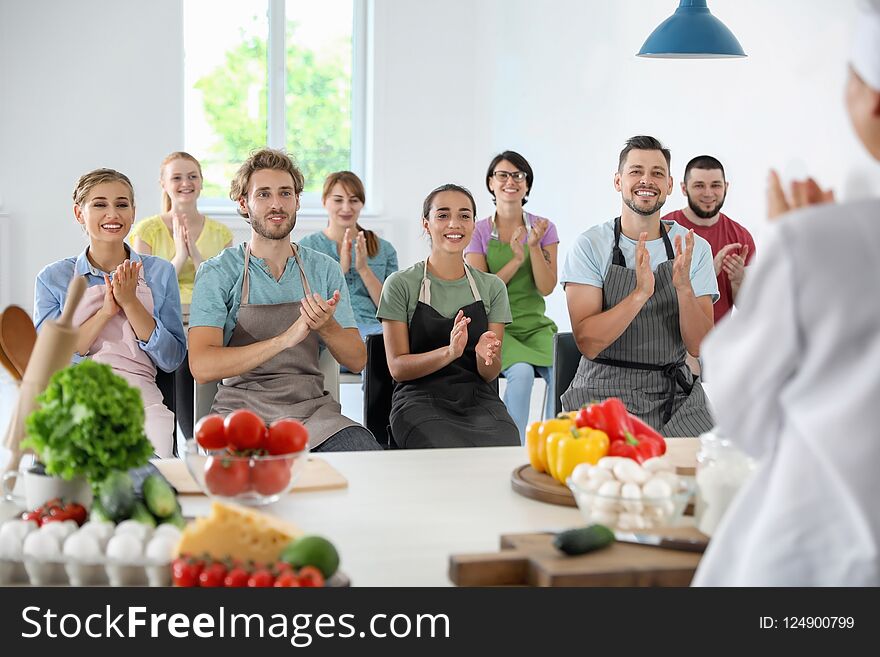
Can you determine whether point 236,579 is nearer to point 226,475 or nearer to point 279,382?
point 226,475

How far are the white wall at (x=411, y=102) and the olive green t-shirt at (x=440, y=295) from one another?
2184mm

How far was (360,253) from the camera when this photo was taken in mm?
5234

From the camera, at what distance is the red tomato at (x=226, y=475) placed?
184cm

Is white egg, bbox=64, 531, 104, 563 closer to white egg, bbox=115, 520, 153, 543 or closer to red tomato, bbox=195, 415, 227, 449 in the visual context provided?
white egg, bbox=115, 520, 153, 543

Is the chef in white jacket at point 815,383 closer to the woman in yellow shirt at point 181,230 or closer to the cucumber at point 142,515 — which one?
the cucumber at point 142,515

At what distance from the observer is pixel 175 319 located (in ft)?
11.4

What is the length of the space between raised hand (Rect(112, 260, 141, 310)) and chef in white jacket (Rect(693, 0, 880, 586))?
247cm

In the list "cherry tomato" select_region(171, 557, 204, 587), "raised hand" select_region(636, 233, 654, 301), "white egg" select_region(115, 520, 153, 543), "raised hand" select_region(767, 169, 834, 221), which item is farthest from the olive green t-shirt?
"raised hand" select_region(767, 169, 834, 221)

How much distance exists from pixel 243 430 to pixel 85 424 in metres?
0.32

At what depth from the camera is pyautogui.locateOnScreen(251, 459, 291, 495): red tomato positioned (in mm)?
1857

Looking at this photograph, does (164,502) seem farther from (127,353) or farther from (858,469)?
(127,353)

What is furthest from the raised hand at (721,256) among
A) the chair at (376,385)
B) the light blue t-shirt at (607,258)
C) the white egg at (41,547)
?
the white egg at (41,547)

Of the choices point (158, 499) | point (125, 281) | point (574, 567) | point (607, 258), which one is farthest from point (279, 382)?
point (574, 567)

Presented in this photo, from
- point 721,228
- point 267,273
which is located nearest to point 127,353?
point 267,273
